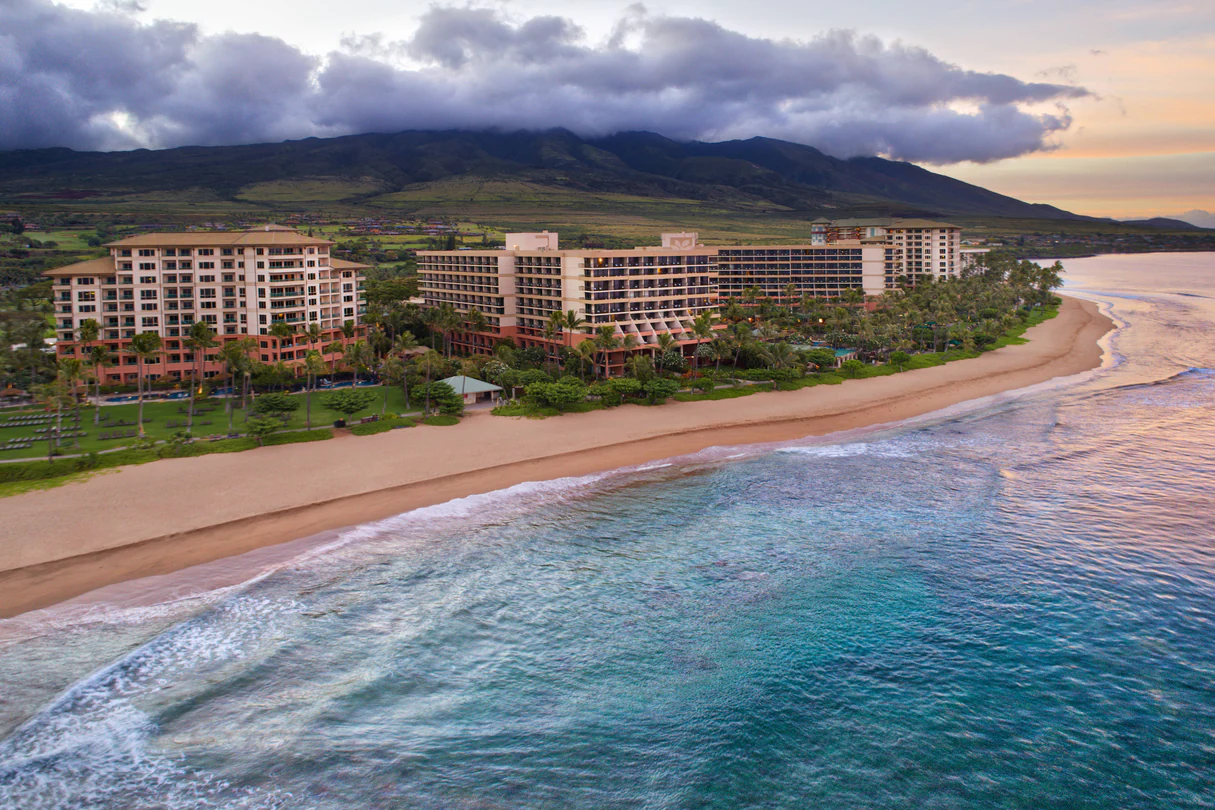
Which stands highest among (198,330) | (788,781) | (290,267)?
(290,267)

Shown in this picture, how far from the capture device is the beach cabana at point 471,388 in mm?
60750

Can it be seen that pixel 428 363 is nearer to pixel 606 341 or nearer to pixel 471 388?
pixel 471 388

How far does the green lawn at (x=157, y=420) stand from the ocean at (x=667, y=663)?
20.9 metres

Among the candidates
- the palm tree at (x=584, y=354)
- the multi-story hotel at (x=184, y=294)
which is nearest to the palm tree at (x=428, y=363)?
the palm tree at (x=584, y=354)

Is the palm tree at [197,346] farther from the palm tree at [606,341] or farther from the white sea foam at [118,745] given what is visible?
the palm tree at [606,341]

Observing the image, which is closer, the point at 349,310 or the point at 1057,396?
the point at 1057,396

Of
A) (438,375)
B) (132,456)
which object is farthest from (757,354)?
(132,456)

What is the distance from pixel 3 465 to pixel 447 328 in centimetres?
4187

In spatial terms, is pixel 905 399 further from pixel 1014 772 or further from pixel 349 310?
pixel 349 310

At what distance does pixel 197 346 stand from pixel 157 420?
8794 mm

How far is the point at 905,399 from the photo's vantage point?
64.6 metres

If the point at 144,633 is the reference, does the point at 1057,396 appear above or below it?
above

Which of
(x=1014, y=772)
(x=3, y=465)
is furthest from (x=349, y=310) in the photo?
(x=1014, y=772)

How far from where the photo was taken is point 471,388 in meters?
61.1
